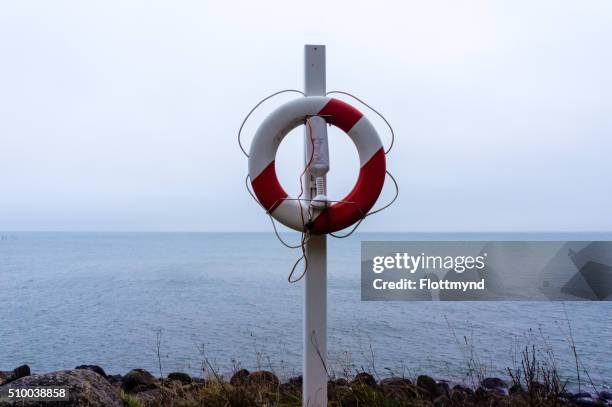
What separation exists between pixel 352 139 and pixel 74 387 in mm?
1468

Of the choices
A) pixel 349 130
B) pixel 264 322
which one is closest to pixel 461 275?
pixel 264 322

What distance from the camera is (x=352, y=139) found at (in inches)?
89.7

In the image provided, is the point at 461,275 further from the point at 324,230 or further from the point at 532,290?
the point at 324,230

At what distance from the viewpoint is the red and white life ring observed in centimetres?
215

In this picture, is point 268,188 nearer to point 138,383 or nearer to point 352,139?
point 352,139

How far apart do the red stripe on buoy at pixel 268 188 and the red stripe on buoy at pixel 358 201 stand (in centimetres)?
21

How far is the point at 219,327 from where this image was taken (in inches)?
253

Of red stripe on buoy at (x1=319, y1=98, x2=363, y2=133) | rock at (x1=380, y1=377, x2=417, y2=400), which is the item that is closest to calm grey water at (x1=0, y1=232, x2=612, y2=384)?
rock at (x1=380, y1=377, x2=417, y2=400)

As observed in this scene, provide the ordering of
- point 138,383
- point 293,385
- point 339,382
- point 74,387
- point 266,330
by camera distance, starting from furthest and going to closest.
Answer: point 266,330 < point 138,383 < point 293,385 < point 339,382 < point 74,387

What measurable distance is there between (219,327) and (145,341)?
3.15ft

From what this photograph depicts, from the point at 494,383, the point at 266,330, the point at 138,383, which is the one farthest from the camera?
the point at 266,330

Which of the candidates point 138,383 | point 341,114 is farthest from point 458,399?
point 138,383

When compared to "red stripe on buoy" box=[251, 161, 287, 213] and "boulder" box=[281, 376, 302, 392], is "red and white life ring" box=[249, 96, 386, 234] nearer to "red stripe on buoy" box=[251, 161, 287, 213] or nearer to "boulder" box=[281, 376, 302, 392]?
"red stripe on buoy" box=[251, 161, 287, 213]

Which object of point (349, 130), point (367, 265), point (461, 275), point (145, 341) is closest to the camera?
point (349, 130)
